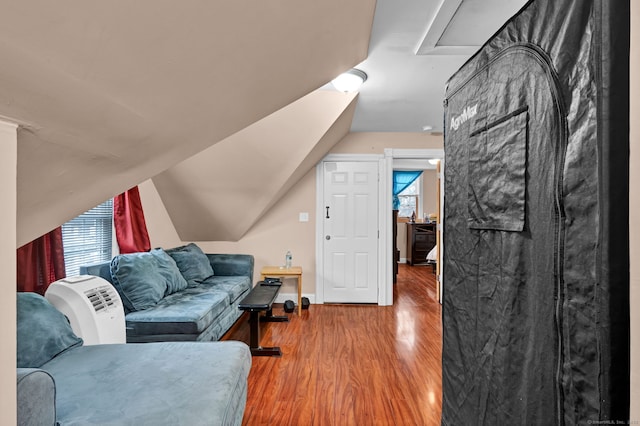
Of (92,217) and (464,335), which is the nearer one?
(464,335)

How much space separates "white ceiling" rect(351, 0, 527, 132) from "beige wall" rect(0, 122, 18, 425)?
1652 millimetres

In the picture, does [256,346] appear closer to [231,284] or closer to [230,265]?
[231,284]

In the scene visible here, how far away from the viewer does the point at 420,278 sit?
21.6 ft

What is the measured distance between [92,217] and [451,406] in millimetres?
3203

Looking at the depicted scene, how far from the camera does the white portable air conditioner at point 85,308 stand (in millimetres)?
2055

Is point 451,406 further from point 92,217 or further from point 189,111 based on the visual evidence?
point 92,217

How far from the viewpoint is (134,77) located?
90 centimetres

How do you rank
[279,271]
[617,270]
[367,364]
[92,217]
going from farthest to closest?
[279,271] → [92,217] → [367,364] → [617,270]

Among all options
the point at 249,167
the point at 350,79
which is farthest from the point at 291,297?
the point at 350,79

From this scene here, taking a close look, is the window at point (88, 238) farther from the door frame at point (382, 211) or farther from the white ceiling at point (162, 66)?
the door frame at point (382, 211)

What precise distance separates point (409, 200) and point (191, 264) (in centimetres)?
704

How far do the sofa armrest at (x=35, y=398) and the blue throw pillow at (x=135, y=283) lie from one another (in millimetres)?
1691

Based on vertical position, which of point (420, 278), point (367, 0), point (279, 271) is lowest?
point (420, 278)

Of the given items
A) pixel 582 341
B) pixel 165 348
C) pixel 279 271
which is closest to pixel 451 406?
pixel 582 341
